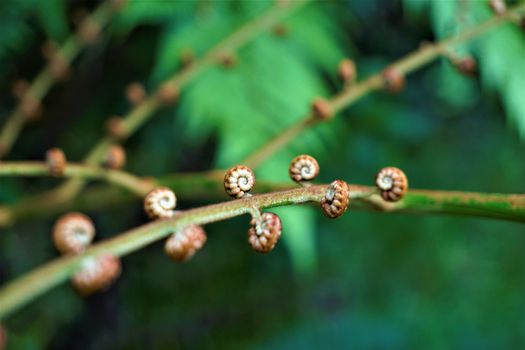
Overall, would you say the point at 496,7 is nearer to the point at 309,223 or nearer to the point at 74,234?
the point at 74,234

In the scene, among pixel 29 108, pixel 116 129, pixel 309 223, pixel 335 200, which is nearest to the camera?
pixel 335 200

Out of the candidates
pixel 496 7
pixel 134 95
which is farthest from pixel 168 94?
pixel 496 7

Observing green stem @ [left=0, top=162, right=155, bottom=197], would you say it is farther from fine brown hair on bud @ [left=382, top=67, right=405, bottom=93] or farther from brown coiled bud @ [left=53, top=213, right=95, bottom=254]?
fine brown hair on bud @ [left=382, top=67, right=405, bottom=93]

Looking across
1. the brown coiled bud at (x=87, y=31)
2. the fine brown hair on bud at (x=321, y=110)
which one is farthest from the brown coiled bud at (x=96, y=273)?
the brown coiled bud at (x=87, y=31)

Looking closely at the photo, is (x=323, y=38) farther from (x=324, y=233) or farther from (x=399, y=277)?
(x=399, y=277)

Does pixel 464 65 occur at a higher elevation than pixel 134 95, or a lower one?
lower

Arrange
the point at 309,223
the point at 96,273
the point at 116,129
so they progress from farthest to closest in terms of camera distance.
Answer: the point at 309,223
the point at 116,129
the point at 96,273

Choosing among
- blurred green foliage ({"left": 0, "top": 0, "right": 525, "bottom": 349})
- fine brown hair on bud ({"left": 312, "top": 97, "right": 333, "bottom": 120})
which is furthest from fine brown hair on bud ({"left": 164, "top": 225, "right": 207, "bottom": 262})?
blurred green foliage ({"left": 0, "top": 0, "right": 525, "bottom": 349})
